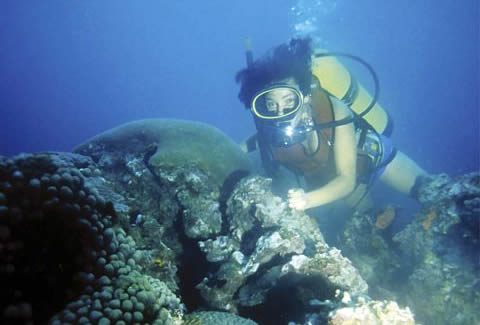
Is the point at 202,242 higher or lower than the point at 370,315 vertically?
higher

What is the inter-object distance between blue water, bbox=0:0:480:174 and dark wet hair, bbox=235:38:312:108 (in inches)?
973

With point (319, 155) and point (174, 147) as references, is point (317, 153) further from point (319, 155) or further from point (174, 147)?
point (174, 147)

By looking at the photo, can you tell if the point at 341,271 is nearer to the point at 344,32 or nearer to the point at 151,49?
the point at 344,32

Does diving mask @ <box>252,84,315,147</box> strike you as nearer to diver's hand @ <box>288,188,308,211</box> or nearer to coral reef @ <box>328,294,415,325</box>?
diver's hand @ <box>288,188,308,211</box>

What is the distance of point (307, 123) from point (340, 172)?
0.85 m

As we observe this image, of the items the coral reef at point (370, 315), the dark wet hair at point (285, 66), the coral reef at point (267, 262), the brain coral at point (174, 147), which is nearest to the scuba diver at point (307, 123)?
the dark wet hair at point (285, 66)

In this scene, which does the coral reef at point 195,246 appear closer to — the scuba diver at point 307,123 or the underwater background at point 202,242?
the underwater background at point 202,242

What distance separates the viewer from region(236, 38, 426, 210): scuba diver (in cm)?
445

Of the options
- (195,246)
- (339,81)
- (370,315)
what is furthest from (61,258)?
(339,81)

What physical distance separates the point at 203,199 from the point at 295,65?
226 centimetres

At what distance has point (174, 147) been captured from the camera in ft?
18.0

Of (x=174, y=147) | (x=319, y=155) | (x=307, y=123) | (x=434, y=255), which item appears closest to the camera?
(x=307, y=123)

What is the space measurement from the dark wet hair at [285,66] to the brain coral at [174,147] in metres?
1.44

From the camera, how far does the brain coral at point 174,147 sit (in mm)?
5274
